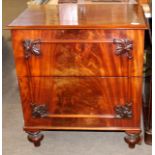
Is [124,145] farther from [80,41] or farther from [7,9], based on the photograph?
[7,9]

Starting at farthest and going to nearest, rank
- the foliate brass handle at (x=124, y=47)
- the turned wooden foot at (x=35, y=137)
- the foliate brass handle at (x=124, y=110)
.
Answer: the turned wooden foot at (x=35, y=137), the foliate brass handle at (x=124, y=110), the foliate brass handle at (x=124, y=47)

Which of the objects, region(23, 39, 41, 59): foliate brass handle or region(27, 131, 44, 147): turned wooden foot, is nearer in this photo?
region(23, 39, 41, 59): foliate brass handle

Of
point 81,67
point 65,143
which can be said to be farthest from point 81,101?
point 65,143

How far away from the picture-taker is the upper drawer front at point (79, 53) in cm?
111

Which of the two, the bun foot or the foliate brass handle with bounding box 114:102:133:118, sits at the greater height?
the foliate brass handle with bounding box 114:102:133:118

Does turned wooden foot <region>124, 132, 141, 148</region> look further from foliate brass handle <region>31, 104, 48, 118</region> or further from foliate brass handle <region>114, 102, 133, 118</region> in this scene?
foliate brass handle <region>31, 104, 48, 118</region>

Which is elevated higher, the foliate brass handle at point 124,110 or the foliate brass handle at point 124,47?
the foliate brass handle at point 124,47

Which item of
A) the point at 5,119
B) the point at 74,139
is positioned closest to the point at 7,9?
the point at 5,119

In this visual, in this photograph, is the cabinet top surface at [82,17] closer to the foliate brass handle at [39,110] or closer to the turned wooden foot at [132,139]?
the foliate brass handle at [39,110]

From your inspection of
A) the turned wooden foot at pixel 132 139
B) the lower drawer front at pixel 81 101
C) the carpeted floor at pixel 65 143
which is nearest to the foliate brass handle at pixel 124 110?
the lower drawer front at pixel 81 101

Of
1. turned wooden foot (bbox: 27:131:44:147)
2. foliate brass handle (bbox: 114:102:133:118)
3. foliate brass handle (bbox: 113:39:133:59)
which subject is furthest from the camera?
turned wooden foot (bbox: 27:131:44:147)

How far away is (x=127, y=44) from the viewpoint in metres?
1.11

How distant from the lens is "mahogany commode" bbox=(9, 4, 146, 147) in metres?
1.12

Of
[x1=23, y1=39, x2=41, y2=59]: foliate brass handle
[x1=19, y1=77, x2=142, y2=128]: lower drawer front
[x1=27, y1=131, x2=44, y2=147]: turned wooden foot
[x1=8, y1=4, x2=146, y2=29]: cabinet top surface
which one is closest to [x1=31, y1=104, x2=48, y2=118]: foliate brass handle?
[x1=19, y1=77, x2=142, y2=128]: lower drawer front
